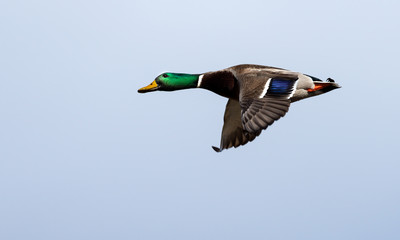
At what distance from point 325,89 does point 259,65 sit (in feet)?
4.96

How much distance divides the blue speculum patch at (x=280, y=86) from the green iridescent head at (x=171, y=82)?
247 cm

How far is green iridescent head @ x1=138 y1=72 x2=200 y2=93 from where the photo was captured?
56.3 feet

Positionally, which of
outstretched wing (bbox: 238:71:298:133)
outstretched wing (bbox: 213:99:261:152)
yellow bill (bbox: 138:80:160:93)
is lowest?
outstretched wing (bbox: 213:99:261:152)

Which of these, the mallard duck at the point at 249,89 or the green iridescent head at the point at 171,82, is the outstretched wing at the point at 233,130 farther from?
the green iridescent head at the point at 171,82

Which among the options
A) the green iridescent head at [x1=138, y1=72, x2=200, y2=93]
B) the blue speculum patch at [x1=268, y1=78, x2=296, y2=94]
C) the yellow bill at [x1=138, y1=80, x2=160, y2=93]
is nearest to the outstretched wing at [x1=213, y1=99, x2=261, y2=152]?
the green iridescent head at [x1=138, y1=72, x2=200, y2=93]

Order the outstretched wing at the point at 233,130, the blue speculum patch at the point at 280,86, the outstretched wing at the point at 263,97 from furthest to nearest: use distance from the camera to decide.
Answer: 1. the outstretched wing at the point at 233,130
2. the blue speculum patch at the point at 280,86
3. the outstretched wing at the point at 263,97

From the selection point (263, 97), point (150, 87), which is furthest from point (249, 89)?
point (150, 87)

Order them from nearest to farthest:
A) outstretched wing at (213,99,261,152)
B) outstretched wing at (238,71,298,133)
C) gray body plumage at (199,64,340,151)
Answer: outstretched wing at (238,71,298,133)
gray body plumage at (199,64,340,151)
outstretched wing at (213,99,261,152)

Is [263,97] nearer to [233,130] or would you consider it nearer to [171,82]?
[171,82]

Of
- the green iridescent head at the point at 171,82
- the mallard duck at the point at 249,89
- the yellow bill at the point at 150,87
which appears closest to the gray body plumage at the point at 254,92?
the mallard duck at the point at 249,89

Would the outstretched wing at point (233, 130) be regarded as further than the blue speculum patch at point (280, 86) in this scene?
Yes

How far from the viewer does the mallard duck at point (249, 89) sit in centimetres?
1423

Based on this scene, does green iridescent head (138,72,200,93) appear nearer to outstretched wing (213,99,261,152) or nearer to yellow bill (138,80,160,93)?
yellow bill (138,80,160,93)

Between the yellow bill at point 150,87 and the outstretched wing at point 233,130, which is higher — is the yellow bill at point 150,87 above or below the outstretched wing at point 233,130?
above
